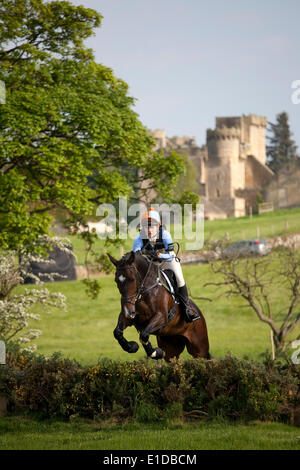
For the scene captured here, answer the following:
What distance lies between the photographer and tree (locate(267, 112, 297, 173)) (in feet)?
364

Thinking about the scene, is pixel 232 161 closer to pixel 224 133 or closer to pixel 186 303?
pixel 224 133

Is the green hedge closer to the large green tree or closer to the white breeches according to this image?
the white breeches

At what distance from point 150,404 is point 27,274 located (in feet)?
39.7

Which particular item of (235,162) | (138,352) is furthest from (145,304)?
(235,162)

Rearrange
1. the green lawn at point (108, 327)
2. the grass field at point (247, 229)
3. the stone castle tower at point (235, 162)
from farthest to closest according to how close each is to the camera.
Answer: the stone castle tower at point (235, 162) → the grass field at point (247, 229) → the green lawn at point (108, 327)

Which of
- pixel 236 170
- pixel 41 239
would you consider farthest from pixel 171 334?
pixel 236 170

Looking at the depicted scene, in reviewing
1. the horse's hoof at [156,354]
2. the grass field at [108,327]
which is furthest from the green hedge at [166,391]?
the grass field at [108,327]

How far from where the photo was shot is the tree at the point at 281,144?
11088cm

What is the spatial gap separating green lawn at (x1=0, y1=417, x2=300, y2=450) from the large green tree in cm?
854

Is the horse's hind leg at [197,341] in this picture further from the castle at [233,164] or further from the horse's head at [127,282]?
the castle at [233,164]

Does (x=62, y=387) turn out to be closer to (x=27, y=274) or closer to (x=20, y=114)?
(x=20, y=114)

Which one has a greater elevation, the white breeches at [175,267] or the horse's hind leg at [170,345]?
the white breeches at [175,267]

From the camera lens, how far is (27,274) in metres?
21.5

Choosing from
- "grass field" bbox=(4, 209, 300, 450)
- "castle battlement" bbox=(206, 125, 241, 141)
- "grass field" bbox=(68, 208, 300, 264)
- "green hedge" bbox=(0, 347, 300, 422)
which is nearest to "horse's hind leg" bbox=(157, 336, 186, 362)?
"green hedge" bbox=(0, 347, 300, 422)
